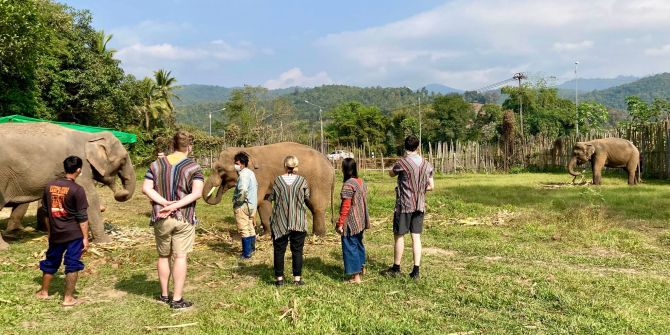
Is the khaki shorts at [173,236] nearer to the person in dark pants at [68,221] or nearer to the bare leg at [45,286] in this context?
the person in dark pants at [68,221]

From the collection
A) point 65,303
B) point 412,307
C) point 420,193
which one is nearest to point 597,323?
point 412,307

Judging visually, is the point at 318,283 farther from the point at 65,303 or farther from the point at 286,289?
the point at 65,303

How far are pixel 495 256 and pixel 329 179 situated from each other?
12.5ft

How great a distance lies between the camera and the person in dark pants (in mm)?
5641

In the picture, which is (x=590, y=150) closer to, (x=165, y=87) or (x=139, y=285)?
(x=139, y=285)

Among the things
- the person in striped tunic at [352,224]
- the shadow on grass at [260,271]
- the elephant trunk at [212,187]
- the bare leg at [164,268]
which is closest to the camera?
the bare leg at [164,268]

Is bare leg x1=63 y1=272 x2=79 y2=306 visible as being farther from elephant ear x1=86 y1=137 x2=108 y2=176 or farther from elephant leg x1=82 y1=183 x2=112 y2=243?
elephant ear x1=86 y1=137 x2=108 y2=176

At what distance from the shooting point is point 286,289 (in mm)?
6164

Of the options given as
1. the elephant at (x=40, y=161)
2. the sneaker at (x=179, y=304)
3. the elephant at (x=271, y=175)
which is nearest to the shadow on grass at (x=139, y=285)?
the sneaker at (x=179, y=304)

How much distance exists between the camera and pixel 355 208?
6.54m

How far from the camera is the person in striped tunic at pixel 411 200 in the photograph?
6.62 m

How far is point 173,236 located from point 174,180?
617 mm

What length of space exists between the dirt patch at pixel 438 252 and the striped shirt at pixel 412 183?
2016 mm

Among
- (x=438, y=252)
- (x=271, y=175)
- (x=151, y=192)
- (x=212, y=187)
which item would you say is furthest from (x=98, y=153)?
(x=438, y=252)
